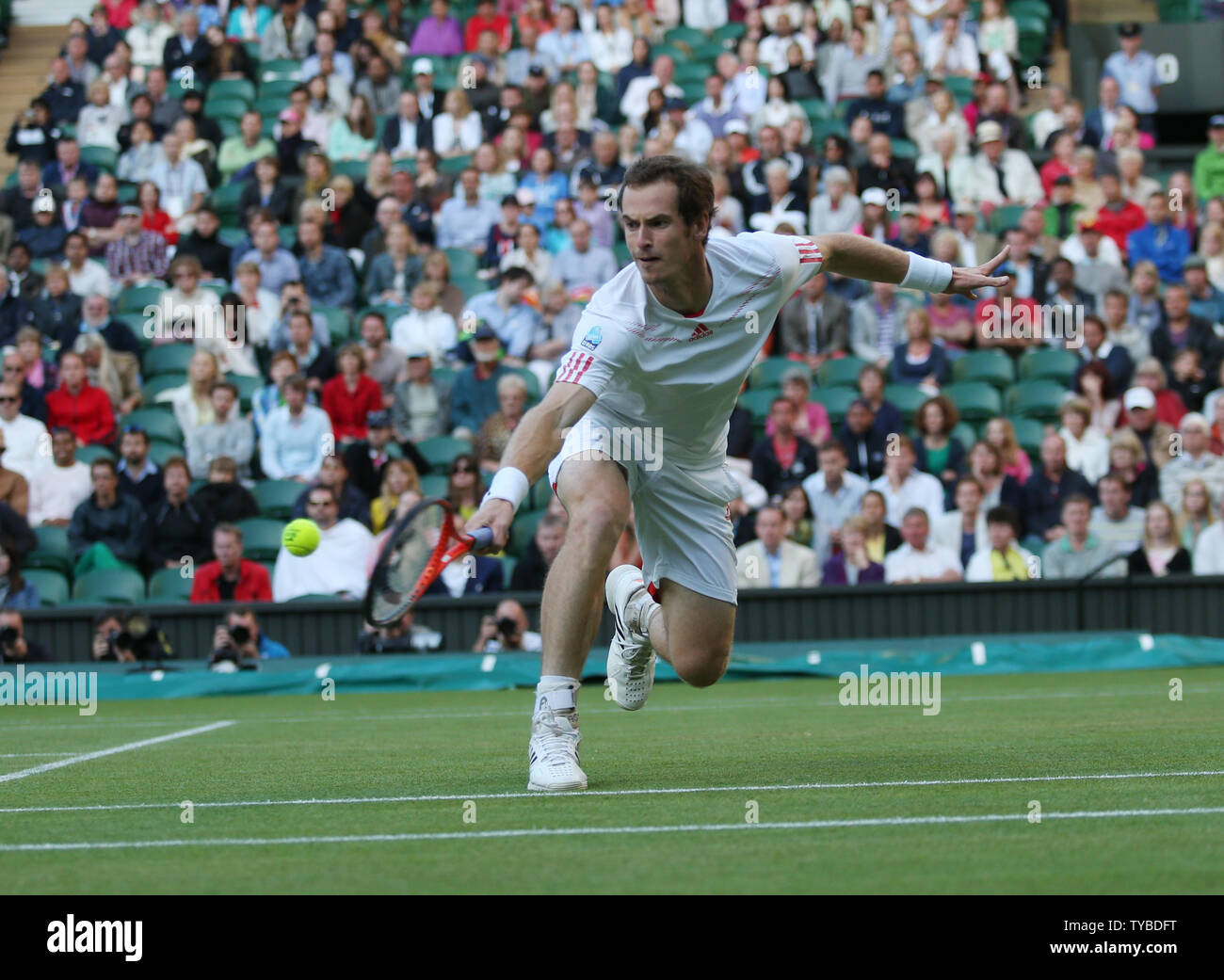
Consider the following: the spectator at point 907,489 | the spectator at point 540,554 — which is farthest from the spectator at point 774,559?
the spectator at point 540,554

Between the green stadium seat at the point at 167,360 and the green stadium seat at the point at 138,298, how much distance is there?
738mm

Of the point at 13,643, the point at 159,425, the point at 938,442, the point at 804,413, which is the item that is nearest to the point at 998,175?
the point at 938,442

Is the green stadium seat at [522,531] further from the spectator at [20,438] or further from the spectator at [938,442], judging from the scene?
the spectator at [20,438]

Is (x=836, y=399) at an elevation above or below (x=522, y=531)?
above

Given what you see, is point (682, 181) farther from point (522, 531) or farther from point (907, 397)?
point (907, 397)

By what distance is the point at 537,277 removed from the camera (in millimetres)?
17172

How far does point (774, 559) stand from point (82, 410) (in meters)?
6.66

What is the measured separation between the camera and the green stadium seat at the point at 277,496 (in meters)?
15.2

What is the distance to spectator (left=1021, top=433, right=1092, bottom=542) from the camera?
14.3m

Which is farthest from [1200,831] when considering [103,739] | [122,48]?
[122,48]

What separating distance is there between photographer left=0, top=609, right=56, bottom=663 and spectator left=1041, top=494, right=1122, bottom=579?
26.5 feet

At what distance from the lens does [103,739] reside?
9.19 m

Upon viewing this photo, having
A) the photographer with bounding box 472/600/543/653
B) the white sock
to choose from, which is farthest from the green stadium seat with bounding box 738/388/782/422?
the white sock

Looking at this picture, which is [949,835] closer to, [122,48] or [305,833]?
[305,833]
